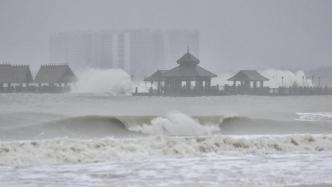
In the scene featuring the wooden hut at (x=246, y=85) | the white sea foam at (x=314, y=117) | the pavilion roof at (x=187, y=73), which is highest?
the pavilion roof at (x=187, y=73)

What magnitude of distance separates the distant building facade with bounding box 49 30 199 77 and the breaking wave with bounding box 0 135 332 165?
139 m

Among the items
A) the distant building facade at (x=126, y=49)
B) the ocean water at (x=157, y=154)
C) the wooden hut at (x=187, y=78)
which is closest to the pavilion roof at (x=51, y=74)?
the wooden hut at (x=187, y=78)

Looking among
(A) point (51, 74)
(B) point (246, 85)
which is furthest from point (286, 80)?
(A) point (51, 74)

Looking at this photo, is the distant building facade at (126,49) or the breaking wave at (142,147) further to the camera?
the distant building facade at (126,49)

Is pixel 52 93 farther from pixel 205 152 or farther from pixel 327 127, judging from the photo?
pixel 205 152

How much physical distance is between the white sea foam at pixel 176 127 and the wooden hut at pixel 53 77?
65461 mm

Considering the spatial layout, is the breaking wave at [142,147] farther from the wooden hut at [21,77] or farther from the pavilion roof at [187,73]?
the wooden hut at [21,77]

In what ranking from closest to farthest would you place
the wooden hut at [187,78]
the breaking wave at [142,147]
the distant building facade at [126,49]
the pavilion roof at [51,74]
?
the breaking wave at [142,147], the wooden hut at [187,78], the pavilion roof at [51,74], the distant building facade at [126,49]

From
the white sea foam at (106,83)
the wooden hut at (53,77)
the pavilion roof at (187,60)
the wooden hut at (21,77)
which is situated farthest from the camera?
the white sea foam at (106,83)

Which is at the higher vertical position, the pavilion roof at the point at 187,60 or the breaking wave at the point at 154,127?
the pavilion roof at the point at 187,60

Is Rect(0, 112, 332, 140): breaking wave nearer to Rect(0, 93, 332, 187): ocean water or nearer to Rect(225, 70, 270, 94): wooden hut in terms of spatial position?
Rect(0, 93, 332, 187): ocean water

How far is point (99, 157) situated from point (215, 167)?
4354mm

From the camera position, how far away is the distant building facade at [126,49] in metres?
175

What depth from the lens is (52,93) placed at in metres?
96.3
